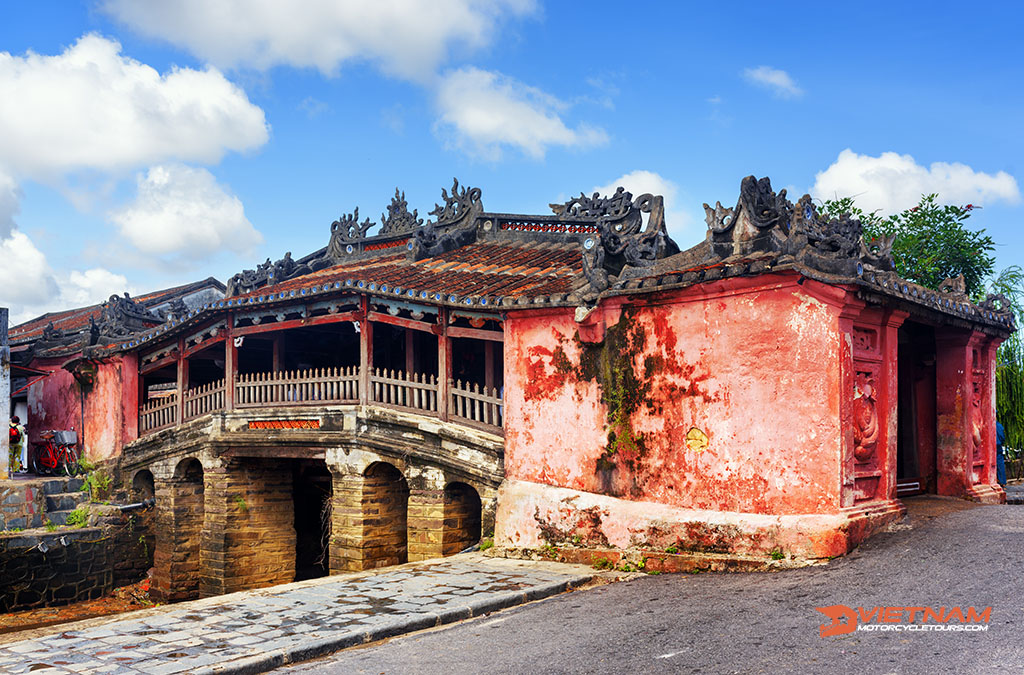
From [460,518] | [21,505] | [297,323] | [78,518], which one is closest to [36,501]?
[21,505]

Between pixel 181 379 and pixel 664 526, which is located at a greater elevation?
pixel 181 379

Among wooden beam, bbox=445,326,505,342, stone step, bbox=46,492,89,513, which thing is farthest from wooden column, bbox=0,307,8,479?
wooden beam, bbox=445,326,505,342

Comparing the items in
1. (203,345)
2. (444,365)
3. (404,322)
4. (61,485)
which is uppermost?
(404,322)

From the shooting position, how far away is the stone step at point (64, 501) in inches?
623

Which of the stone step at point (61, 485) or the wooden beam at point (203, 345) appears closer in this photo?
the wooden beam at point (203, 345)

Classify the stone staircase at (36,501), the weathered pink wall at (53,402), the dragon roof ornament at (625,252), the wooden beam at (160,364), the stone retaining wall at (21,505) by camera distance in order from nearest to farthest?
the dragon roof ornament at (625,252) → the stone retaining wall at (21,505) → the stone staircase at (36,501) → the wooden beam at (160,364) → the weathered pink wall at (53,402)

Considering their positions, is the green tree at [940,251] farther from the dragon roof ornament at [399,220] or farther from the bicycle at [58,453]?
the bicycle at [58,453]

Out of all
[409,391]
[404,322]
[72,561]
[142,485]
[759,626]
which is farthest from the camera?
[142,485]

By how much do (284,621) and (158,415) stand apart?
1058 centimetres

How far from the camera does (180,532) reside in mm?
15547

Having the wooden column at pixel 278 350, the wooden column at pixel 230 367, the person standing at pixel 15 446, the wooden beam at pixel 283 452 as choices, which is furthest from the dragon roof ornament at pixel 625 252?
the person standing at pixel 15 446

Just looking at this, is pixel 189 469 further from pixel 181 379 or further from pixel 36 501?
pixel 36 501

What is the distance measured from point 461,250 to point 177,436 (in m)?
6.47

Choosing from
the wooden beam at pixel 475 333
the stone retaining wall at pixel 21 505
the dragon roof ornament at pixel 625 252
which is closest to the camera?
the dragon roof ornament at pixel 625 252
